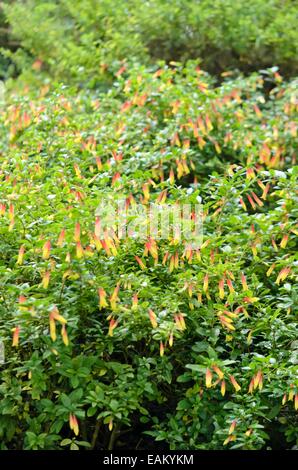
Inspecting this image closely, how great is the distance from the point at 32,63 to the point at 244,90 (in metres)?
2.09

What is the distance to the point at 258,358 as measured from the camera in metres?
2.94

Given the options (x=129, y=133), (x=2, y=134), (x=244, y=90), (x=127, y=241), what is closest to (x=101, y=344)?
(x=127, y=241)

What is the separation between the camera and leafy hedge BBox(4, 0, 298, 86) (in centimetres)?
571

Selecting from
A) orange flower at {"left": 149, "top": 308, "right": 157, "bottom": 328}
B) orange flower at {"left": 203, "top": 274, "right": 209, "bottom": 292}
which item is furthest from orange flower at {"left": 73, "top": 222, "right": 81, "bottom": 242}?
orange flower at {"left": 203, "top": 274, "right": 209, "bottom": 292}

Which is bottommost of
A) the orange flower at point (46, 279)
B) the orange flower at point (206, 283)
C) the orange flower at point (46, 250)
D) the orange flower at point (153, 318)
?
the orange flower at point (206, 283)

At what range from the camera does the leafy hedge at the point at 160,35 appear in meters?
5.71

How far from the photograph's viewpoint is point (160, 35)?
237 inches

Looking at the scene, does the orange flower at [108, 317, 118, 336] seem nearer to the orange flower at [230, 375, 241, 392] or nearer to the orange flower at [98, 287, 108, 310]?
the orange flower at [98, 287, 108, 310]

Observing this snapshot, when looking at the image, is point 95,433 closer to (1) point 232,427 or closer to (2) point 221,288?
(1) point 232,427

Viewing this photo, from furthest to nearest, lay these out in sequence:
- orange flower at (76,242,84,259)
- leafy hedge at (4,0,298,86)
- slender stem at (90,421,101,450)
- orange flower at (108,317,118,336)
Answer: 1. leafy hedge at (4,0,298,86)
2. slender stem at (90,421,101,450)
3. orange flower at (108,317,118,336)
4. orange flower at (76,242,84,259)

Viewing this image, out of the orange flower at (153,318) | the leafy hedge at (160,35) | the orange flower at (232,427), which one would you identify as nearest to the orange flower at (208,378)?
the orange flower at (232,427)

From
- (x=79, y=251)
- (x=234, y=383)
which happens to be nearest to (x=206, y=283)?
(x=234, y=383)

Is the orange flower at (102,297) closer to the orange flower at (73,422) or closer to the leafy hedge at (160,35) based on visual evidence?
the orange flower at (73,422)
